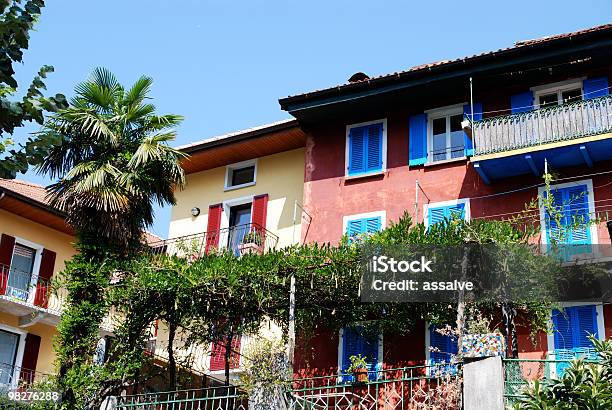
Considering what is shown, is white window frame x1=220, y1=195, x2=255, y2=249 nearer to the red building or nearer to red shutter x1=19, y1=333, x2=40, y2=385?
the red building

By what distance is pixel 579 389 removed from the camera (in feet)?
29.7

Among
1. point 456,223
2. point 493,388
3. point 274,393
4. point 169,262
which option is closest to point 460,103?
point 456,223

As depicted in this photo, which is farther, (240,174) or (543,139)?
(240,174)

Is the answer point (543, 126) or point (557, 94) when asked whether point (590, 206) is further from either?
point (557, 94)

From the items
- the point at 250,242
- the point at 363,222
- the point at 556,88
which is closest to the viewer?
the point at 556,88

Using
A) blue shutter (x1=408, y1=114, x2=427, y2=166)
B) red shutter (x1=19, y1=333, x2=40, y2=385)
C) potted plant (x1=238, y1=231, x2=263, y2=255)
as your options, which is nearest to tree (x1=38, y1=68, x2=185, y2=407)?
potted plant (x1=238, y1=231, x2=263, y2=255)

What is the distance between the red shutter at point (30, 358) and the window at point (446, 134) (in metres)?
13.2

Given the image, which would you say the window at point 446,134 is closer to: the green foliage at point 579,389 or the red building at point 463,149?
the red building at point 463,149

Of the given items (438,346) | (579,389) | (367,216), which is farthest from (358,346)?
(579,389)

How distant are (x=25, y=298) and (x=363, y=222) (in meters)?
10.8

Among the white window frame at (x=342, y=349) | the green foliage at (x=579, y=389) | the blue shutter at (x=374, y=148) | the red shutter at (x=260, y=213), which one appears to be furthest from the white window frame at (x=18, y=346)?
the green foliage at (x=579, y=389)

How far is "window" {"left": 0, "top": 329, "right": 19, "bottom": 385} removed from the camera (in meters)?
23.7

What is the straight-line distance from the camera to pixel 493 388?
10.2 metres

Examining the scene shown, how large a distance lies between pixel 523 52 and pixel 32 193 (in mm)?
16304
